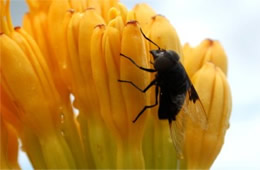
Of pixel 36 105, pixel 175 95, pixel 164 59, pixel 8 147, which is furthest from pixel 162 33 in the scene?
pixel 8 147

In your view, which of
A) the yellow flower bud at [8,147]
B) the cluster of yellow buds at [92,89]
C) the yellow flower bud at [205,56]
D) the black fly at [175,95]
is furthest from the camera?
the yellow flower bud at [205,56]

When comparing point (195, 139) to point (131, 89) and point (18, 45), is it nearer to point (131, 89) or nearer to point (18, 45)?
point (131, 89)

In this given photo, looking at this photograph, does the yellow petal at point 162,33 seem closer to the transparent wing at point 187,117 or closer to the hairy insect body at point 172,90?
the hairy insect body at point 172,90

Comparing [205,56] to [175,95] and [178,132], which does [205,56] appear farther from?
[178,132]

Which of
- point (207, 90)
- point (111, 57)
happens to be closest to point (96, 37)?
point (111, 57)

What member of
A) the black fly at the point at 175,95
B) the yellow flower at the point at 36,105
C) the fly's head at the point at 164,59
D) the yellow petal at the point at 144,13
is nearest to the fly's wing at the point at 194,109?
the black fly at the point at 175,95

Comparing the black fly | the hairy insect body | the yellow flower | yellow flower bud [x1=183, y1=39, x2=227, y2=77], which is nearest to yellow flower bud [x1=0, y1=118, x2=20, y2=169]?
the yellow flower
